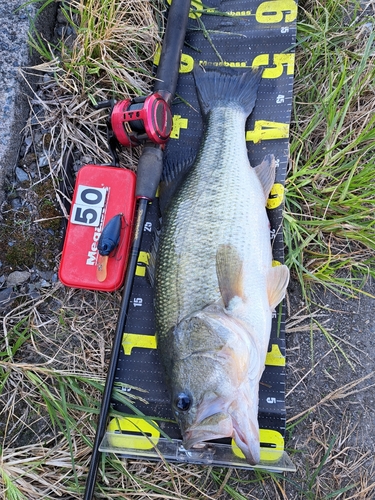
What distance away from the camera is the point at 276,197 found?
122 inches

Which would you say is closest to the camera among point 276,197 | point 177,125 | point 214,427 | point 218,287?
point 214,427

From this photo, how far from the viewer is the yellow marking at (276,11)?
3338mm

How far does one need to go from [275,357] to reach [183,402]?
0.81 metres

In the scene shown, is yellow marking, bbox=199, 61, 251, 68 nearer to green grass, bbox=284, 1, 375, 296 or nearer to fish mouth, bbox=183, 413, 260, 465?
green grass, bbox=284, 1, 375, 296

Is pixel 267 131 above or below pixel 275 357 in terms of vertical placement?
above

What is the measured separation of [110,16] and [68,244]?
1.66m

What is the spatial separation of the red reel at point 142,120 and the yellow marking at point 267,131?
2.14 ft

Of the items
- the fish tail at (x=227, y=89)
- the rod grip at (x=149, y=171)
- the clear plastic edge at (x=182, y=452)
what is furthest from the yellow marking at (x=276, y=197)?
the clear plastic edge at (x=182, y=452)

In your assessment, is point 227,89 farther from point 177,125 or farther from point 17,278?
point 17,278

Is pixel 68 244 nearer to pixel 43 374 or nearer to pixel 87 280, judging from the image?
pixel 87 280

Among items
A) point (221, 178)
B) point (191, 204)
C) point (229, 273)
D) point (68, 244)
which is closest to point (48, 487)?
point (68, 244)

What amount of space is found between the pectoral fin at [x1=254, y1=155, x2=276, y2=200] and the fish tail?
1.35ft

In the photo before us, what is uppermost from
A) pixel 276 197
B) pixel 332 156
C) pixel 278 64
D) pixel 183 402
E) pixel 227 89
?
pixel 278 64

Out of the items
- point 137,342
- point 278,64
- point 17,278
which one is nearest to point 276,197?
point 278,64
